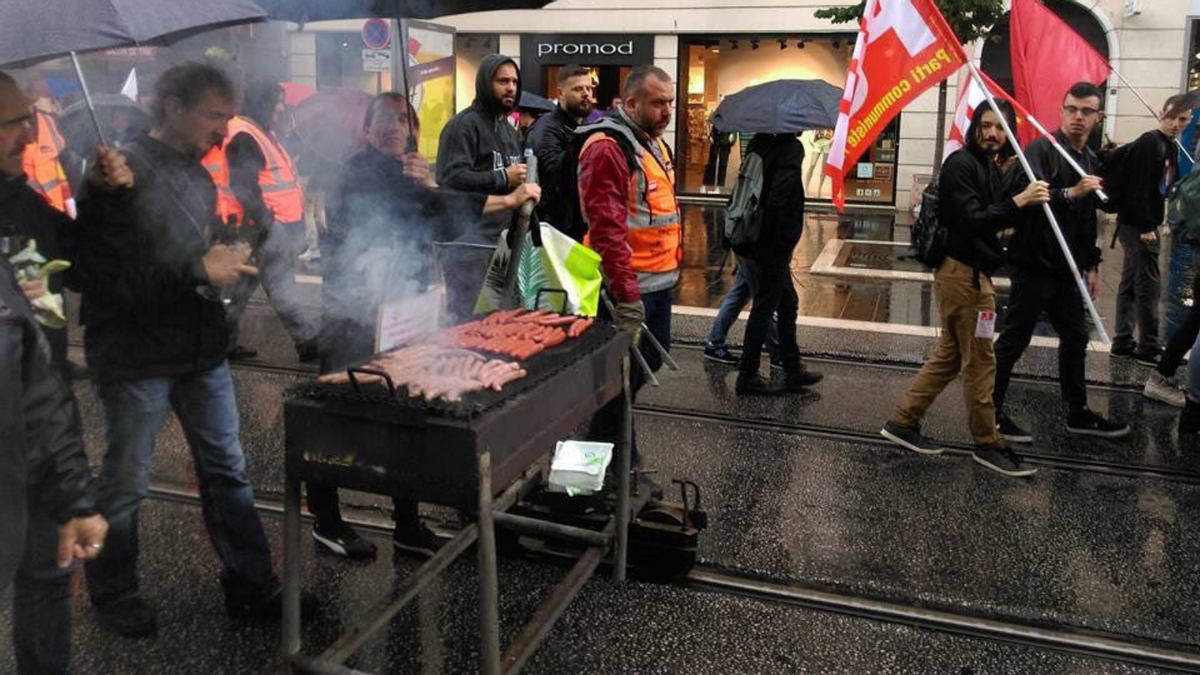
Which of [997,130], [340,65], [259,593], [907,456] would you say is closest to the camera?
[259,593]

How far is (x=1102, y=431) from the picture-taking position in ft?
17.9

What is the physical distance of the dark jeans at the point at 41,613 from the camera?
2.57 m

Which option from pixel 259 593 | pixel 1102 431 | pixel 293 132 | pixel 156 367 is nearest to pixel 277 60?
pixel 293 132

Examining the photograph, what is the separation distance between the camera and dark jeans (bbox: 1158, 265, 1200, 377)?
5.88 m

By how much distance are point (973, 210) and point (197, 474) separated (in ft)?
11.7

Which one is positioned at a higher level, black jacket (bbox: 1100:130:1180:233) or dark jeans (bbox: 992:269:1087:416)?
black jacket (bbox: 1100:130:1180:233)

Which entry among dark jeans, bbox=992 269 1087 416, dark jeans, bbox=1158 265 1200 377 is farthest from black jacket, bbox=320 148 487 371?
dark jeans, bbox=1158 265 1200 377

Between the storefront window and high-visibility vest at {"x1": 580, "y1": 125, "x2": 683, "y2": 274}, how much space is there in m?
14.0

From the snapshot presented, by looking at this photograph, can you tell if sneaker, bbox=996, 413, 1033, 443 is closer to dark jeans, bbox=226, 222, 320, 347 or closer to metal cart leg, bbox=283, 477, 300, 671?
metal cart leg, bbox=283, 477, 300, 671

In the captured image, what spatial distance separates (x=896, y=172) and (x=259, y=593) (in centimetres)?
1655

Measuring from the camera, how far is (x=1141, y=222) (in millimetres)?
6914

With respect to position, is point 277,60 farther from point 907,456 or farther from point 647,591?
point 907,456

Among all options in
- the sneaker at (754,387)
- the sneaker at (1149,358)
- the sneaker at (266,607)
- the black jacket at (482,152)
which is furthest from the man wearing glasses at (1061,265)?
the sneaker at (266,607)

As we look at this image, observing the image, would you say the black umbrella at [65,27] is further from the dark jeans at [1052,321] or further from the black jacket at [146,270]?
the dark jeans at [1052,321]
